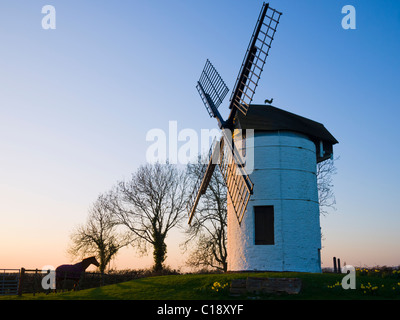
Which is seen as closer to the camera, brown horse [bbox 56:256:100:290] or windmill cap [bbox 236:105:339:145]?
windmill cap [bbox 236:105:339:145]

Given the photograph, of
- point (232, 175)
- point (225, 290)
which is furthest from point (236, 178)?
point (225, 290)

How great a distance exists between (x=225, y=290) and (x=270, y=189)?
6.12 m

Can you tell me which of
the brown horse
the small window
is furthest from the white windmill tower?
the brown horse

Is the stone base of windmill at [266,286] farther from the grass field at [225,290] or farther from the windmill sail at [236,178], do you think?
the windmill sail at [236,178]

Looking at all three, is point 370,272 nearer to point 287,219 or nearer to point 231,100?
point 287,219

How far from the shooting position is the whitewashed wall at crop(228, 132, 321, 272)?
66.7 ft

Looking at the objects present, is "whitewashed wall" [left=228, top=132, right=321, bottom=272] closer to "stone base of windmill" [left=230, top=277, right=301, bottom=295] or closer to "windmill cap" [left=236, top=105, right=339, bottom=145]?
"windmill cap" [left=236, top=105, right=339, bottom=145]

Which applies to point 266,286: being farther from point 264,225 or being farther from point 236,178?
point 236,178

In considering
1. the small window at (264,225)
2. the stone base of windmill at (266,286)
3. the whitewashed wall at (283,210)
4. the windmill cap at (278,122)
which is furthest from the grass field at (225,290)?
the windmill cap at (278,122)

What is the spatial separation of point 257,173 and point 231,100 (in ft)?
15.1

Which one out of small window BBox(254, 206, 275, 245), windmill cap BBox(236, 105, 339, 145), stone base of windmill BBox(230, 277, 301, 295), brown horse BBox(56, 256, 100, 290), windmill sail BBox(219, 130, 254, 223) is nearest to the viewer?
stone base of windmill BBox(230, 277, 301, 295)

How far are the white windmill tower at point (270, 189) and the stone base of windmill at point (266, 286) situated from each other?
389cm

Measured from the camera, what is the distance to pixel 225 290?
16.8 meters

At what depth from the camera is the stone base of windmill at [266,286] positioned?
15742 millimetres
